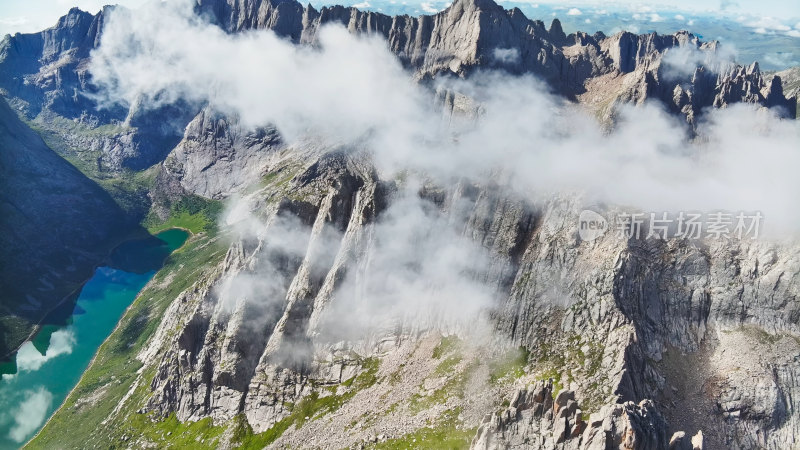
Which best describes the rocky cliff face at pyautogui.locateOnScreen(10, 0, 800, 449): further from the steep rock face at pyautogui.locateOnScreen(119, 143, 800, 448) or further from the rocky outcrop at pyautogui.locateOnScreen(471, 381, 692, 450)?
the steep rock face at pyautogui.locateOnScreen(119, 143, 800, 448)

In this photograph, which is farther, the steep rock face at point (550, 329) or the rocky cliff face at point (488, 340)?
the rocky cliff face at point (488, 340)

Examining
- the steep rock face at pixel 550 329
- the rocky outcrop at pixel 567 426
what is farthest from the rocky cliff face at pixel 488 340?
the steep rock face at pixel 550 329

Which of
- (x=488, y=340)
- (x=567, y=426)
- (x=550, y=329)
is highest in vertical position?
(x=567, y=426)

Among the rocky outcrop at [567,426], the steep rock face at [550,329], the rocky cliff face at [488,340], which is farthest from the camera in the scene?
the rocky cliff face at [488,340]

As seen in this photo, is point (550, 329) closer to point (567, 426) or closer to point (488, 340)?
point (488, 340)

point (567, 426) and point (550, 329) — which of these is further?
point (550, 329)

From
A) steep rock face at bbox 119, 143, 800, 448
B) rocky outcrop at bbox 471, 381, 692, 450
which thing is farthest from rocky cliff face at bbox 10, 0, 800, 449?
steep rock face at bbox 119, 143, 800, 448

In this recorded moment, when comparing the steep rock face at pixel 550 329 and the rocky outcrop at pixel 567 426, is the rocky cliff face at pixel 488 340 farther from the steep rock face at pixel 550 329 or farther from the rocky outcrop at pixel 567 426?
the steep rock face at pixel 550 329

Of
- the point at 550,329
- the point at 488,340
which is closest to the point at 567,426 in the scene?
the point at 550,329

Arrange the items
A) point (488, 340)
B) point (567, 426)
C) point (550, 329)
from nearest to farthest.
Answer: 1. point (567, 426)
2. point (550, 329)
3. point (488, 340)

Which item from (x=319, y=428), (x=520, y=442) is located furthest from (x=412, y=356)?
(x=520, y=442)

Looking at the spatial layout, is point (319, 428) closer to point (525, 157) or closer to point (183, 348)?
point (183, 348)
